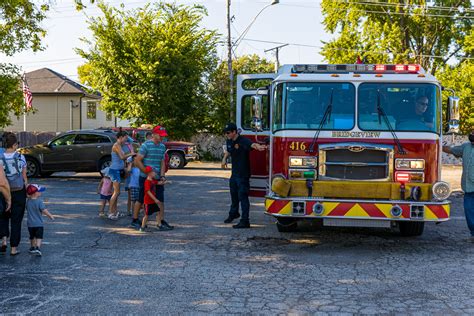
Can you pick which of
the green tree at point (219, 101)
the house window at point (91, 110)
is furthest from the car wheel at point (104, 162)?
the house window at point (91, 110)

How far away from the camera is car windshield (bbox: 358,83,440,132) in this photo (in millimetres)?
8930

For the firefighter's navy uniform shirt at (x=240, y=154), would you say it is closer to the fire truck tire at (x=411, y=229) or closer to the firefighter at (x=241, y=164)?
the firefighter at (x=241, y=164)

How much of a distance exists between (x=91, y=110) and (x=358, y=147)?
46.7 metres

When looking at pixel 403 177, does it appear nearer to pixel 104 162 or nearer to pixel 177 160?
pixel 104 162

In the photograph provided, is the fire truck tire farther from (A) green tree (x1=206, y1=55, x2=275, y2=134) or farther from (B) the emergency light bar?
(A) green tree (x1=206, y1=55, x2=275, y2=134)

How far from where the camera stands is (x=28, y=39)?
22.2m

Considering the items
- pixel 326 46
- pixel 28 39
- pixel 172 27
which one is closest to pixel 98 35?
pixel 172 27

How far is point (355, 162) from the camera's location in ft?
29.3

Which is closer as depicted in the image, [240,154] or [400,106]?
[400,106]

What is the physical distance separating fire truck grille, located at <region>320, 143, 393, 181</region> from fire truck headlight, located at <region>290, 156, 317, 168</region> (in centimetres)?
12

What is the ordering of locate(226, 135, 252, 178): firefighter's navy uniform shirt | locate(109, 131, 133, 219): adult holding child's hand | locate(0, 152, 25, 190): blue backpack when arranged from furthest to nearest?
locate(109, 131, 133, 219): adult holding child's hand < locate(226, 135, 252, 178): firefighter's navy uniform shirt < locate(0, 152, 25, 190): blue backpack

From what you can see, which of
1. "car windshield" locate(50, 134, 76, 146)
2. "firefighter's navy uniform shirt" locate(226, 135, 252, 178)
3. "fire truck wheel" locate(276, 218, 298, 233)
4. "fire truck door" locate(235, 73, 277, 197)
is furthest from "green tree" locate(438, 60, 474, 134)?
"fire truck wheel" locate(276, 218, 298, 233)

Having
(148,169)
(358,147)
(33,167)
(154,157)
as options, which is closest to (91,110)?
(33,167)

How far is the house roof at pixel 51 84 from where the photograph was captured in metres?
50.0
